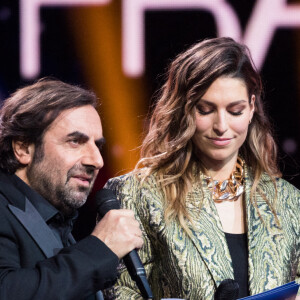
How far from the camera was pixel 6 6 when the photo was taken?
3105 mm

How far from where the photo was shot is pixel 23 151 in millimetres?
1816

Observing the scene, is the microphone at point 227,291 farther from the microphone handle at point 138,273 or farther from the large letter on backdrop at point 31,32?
the large letter on backdrop at point 31,32

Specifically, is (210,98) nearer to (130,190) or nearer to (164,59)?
(130,190)

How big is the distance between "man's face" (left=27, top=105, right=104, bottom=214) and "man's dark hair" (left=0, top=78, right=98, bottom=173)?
0.09 feet

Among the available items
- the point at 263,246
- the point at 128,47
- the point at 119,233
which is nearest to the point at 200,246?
the point at 263,246

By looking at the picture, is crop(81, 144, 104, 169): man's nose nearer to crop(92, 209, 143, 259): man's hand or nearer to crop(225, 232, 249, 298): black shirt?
crop(92, 209, 143, 259): man's hand

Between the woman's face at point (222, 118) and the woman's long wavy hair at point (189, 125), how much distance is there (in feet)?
0.08

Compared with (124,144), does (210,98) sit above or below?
above

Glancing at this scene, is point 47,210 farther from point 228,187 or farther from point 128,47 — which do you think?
point 128,47

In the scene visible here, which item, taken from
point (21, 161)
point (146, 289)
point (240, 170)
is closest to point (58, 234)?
point (21, 161)

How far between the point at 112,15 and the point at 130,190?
1246 mm

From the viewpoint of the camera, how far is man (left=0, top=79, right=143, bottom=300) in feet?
4.98

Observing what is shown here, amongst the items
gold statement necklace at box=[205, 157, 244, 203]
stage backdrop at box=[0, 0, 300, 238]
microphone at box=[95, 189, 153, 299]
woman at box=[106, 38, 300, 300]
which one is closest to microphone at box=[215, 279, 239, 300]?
woman at box=[106, 38, 300, 300]

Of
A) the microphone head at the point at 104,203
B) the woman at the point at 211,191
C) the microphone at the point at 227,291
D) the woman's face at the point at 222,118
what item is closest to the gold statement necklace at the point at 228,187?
the woman at the point at 211,191
